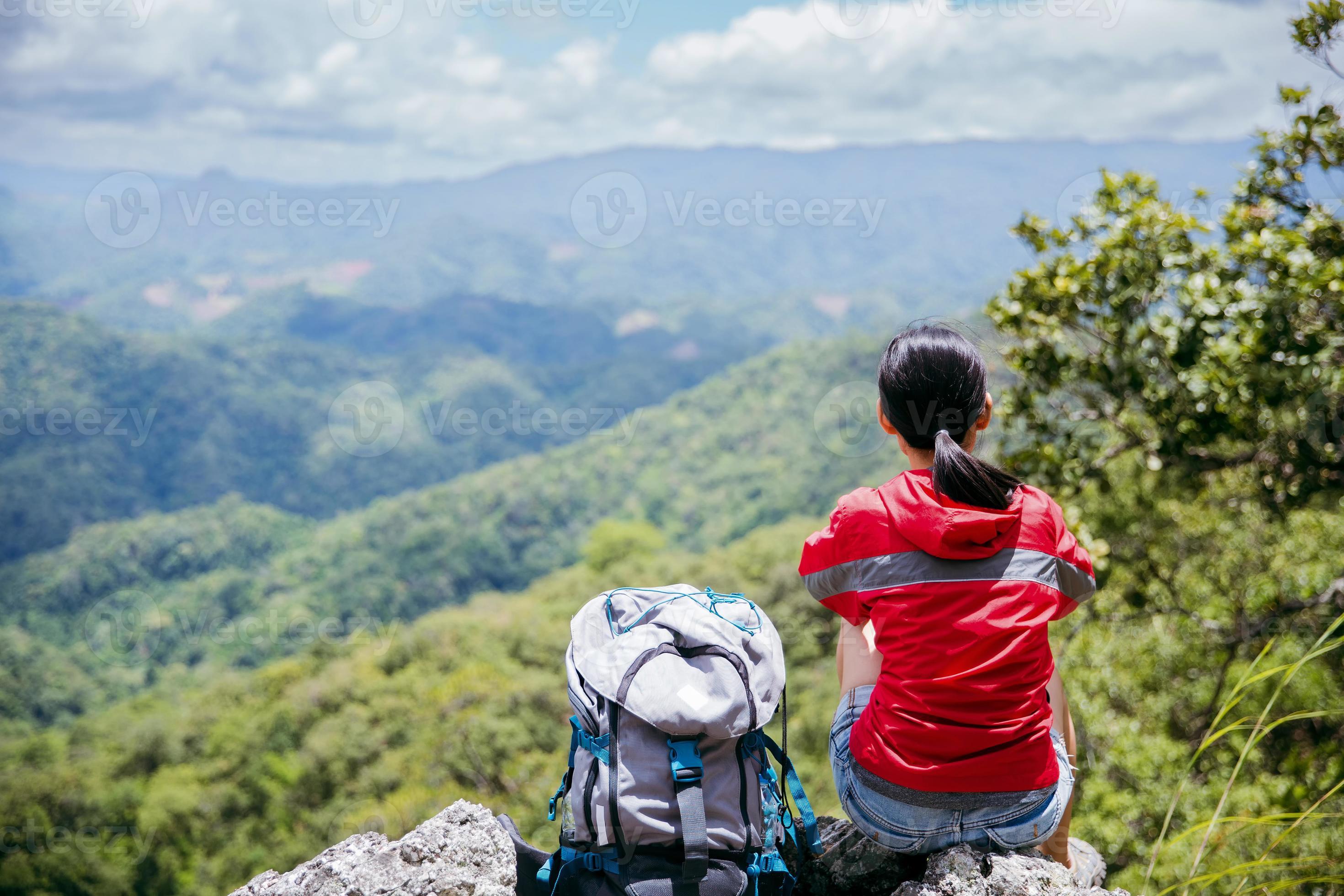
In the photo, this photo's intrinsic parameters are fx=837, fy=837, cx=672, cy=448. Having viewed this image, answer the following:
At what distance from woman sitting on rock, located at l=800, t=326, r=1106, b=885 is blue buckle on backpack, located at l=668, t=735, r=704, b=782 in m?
0.40

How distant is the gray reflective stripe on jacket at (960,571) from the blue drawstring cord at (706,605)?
8.2 inches

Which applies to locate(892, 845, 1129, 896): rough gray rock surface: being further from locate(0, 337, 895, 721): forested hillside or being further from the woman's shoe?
locate(0, 337, 895, 721): forested hillside

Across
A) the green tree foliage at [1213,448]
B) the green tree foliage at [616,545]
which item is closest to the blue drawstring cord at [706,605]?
the green tree foliage at [1213,448]

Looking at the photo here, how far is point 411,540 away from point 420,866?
3510 inches

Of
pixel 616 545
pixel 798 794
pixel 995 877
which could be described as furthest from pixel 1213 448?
pixel 616 545

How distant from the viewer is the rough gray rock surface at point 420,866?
84.4 inches

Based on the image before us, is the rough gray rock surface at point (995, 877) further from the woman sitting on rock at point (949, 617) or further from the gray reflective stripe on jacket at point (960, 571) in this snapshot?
the gray reflective stripe on jacket at point (960, 571)

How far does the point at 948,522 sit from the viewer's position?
6.28ft

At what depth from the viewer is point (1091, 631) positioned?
297 inches

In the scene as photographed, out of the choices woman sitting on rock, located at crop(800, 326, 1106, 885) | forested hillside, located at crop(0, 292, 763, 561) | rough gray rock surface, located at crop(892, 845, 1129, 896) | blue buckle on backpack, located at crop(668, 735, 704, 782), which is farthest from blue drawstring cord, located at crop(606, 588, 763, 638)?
forested hillside, located at crop(0, 292, 763, 561)

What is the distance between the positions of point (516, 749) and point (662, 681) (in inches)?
1176

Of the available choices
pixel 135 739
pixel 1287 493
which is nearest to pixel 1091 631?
pixel 1287 493

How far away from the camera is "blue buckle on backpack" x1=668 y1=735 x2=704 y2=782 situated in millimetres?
1942

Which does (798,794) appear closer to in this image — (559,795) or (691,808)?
(691,808)
